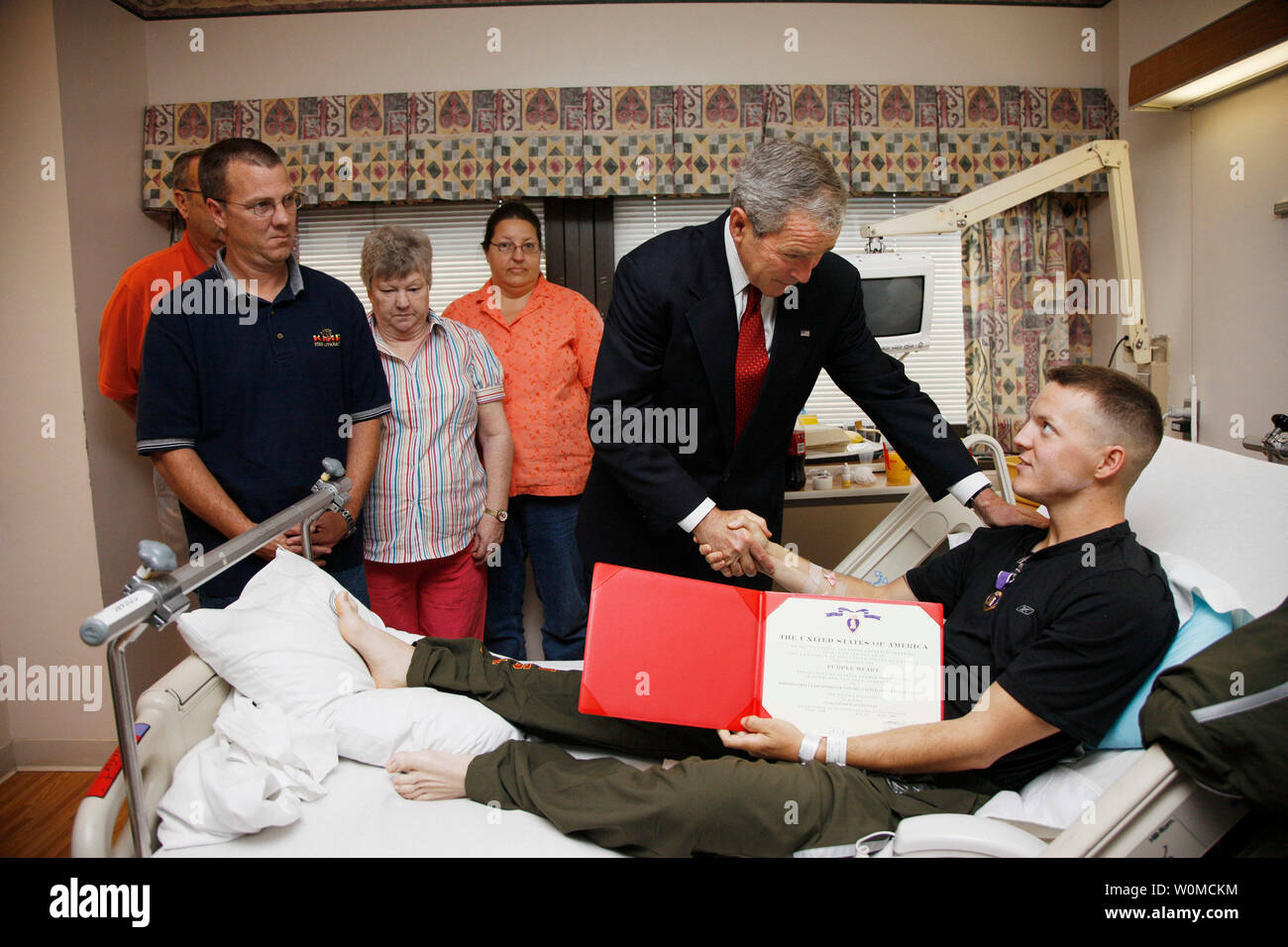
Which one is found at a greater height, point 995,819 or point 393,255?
point 393,255

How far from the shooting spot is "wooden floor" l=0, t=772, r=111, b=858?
236cm

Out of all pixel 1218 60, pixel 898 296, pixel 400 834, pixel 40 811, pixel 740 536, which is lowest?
pixel 40 811

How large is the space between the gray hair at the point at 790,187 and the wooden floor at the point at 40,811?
2.36 meters

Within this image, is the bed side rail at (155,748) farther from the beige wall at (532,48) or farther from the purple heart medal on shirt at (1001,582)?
the beige wall at (532,48)

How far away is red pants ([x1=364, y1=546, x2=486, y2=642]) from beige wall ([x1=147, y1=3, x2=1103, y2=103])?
6.80 ft

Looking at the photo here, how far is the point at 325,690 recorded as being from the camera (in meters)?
1.67

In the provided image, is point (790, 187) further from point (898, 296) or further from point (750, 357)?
point (898, 296)

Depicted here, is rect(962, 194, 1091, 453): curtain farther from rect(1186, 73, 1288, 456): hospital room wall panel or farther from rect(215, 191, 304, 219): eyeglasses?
rect(215, 191, 304, 219): eyeglasses

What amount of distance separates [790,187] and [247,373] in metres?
1.28

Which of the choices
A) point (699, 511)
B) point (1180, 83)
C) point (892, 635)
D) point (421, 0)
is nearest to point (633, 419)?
point (699, 511)

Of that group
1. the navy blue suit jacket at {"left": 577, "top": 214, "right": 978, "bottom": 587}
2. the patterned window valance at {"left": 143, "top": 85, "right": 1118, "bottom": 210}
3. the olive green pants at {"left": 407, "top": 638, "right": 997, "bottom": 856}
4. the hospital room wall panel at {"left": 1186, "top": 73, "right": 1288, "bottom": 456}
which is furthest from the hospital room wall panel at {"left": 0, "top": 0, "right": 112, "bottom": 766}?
the hospital room wall panel at {"left": 1186, "top": 73, "right": 1288, "bottom": 456}

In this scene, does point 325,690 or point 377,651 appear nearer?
point 325,690

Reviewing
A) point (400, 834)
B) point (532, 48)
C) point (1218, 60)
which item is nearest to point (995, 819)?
point (400, 834)

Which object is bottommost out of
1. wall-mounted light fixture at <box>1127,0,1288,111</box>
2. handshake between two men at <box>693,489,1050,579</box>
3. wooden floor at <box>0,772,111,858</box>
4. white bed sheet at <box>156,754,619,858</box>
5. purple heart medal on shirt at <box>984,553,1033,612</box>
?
wooden floor at <box>0,772,111,858</box>
